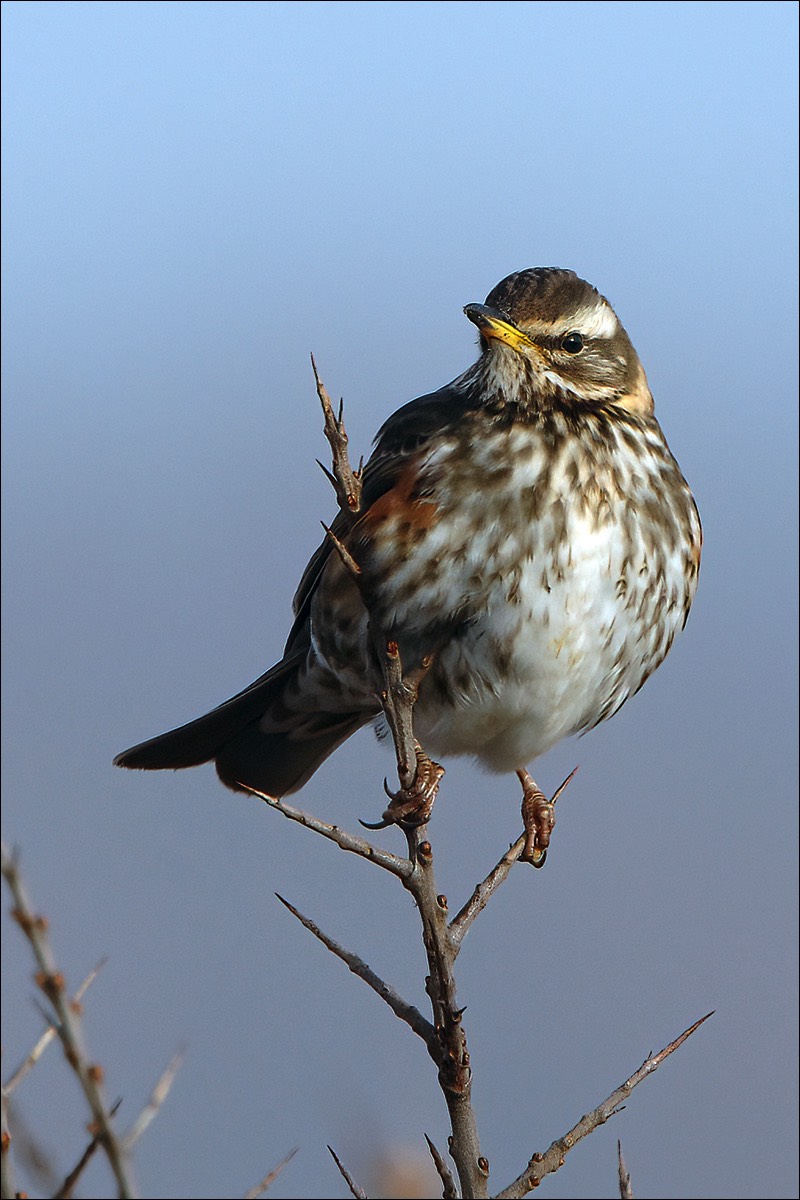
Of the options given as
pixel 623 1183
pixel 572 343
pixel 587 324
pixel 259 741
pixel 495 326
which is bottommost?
pixel 623 1183

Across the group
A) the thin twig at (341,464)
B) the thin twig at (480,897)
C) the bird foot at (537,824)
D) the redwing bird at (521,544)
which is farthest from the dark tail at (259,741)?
the thin twig at (341,464)

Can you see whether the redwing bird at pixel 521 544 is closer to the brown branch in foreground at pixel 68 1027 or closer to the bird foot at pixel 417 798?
the bird foot at pixel 417 798

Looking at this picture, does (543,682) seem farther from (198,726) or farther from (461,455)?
(198,726)

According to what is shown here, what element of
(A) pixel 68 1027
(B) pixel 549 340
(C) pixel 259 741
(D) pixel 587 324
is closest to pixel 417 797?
(A) pixel 68 1027

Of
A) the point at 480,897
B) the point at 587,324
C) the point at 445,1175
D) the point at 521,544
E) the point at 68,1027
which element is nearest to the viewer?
the point at 68,1027

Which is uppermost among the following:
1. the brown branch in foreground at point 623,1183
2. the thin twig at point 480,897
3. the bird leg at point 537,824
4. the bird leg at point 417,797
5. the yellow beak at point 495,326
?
the yellow beak at point 495,326

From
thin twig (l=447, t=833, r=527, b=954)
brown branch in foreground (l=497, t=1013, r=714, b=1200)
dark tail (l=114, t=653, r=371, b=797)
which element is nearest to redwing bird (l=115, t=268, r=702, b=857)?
dark tail (l=114, t=653, r=371, b=797)

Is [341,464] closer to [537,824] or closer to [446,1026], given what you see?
[446,1026]

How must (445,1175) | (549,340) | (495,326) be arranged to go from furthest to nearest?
(549,340) → (495,326) → (445,1175)
